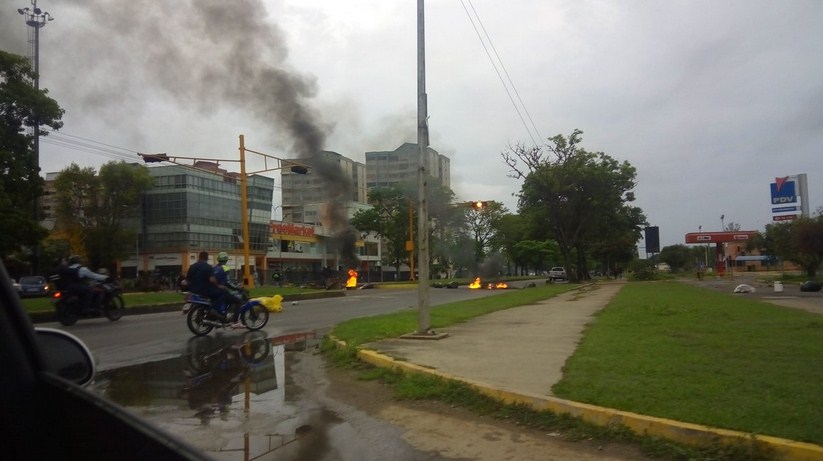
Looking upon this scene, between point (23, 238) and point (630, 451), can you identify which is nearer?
point (630, 451)

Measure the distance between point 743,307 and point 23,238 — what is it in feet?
83.9

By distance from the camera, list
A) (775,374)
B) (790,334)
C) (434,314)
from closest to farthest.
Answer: (775,374)
(790,334)
(434,314)

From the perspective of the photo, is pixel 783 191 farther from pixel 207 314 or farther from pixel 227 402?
pixel 227 402

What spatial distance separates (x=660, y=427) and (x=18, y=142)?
27437 millimetres

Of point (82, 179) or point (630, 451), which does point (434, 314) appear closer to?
point (630, 451)

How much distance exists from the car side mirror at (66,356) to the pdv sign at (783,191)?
48.8 m

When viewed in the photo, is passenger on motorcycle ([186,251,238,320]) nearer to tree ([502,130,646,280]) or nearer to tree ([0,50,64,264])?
tree ([0,50,64,264])

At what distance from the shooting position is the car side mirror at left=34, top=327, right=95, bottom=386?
194 cm

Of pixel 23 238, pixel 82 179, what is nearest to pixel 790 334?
pixel 23 238

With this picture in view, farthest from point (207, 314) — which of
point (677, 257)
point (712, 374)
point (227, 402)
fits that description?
point (677, 257)

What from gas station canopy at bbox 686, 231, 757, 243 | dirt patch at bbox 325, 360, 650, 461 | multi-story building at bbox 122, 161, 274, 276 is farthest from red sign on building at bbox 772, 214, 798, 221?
dirt patch at bbox 325, 360, 650, 461

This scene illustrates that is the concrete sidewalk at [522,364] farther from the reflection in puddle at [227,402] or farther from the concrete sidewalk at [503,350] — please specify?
the reflection in puddle at [227,402]

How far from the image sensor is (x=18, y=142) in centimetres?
2530

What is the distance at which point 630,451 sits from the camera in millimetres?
4633
